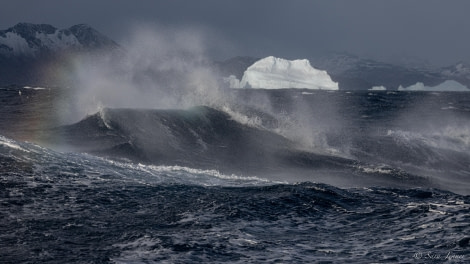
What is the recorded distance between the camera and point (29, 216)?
1600 centimetres

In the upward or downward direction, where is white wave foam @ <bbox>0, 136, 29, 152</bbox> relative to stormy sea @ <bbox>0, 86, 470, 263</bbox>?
upward

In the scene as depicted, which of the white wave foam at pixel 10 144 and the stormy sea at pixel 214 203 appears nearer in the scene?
the stormy sea at pixel 214 203

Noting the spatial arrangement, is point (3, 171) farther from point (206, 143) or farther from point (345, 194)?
point (206, 143)

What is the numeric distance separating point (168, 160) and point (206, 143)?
24.0 ft

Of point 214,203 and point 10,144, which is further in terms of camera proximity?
point 10,144

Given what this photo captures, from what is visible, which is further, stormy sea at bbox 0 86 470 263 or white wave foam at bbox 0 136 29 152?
white wave foam at bbox 0 136 29 152

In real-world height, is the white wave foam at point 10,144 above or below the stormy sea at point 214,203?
above

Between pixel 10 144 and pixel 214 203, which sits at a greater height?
pixel 10 144

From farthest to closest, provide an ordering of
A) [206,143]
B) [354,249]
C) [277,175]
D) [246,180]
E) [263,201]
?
[206,143] → [277,175] → [246,180] → [263,201] → [354,249]

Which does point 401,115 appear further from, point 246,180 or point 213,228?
point 213,228

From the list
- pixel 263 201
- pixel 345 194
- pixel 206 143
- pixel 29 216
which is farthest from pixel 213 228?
pixel 206 143

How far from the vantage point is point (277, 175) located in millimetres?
29594

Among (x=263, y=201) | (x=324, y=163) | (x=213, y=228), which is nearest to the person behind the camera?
(x=213, y=228)

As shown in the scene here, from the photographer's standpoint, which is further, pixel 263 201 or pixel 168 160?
pixel 168 160
